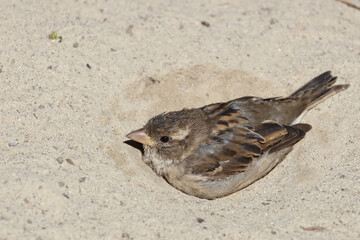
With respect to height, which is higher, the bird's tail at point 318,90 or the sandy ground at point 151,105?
the bird's tail at point 318,90

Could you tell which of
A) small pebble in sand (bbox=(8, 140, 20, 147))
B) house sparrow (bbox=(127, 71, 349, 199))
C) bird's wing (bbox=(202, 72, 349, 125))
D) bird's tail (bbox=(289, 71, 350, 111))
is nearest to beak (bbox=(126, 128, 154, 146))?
house sparrow (bbox=(127, 71, 349, 199))

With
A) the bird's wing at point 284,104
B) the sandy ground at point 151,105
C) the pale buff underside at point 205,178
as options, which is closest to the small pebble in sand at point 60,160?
the sandy ground at point 151,105

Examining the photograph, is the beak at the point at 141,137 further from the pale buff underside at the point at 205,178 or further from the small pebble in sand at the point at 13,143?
the small pebble in sand at the point at 13,143

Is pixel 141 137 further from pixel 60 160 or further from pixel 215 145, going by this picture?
pixel 60 160

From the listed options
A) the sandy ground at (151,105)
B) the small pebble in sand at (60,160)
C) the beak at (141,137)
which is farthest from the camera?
the beak at (141,137)

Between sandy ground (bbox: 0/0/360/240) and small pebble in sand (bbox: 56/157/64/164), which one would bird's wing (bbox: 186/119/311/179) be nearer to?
sandy ground (bbox: 0/0/360/240)

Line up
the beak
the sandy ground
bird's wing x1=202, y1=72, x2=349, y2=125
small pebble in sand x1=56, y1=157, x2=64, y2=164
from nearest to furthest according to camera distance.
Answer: the sandy ground → small pebble in sand x1=56, y1=157, x2=64, y2=164 → the beak → bird's wing x1=202, y1=72, x2=349, y2=125

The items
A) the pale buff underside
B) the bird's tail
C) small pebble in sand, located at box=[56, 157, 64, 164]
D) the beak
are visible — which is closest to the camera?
small pebble in sand, located at box=[56, 157, 64, 164]

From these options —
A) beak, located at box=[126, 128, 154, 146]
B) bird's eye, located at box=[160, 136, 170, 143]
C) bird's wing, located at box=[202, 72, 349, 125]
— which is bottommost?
beak, located at box=[126, 128, 154, 146]
